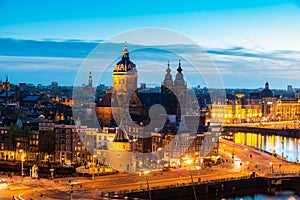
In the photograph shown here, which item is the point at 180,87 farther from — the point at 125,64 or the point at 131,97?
the point at 125,64

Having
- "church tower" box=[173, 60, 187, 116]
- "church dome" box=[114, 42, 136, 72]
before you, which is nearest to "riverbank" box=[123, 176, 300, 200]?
"church tower" box=[173, 60, 187, 116]

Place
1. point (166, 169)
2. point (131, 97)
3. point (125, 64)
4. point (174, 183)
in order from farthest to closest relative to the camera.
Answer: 1. point (125, 64)
2. point (131, 97)
3. point (166, 169)
4. point (174, 183)

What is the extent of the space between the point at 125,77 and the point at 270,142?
63.0ft

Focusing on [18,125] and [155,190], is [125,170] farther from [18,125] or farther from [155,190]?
[18,125]

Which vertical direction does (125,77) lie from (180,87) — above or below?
above

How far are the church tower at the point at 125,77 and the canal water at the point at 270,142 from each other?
1275 cm

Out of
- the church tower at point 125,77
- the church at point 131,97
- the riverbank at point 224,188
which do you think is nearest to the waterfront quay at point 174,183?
the riverbank at point 224,188

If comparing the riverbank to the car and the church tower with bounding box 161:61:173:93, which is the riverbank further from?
the church tower with bounding box 161:61:173:93

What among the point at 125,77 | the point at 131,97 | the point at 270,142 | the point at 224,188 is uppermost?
the point at 125,77

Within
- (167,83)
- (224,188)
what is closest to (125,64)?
(167,83)

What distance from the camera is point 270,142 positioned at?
59.9m

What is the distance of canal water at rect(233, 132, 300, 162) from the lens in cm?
5131

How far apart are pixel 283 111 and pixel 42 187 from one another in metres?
74.3

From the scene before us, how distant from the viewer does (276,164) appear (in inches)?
1463
